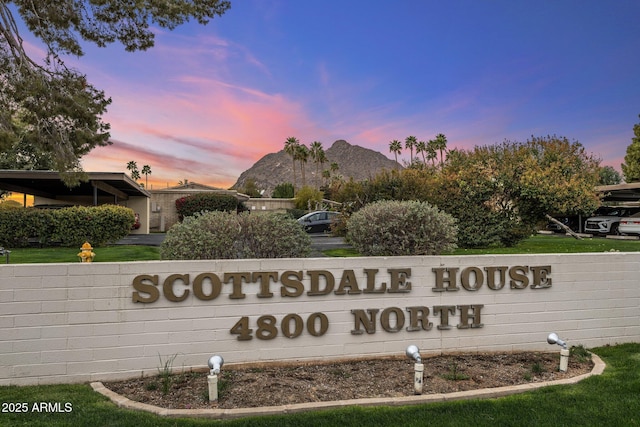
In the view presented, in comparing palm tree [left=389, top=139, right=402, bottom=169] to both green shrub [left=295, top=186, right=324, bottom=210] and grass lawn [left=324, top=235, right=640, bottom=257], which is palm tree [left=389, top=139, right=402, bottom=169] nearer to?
green shrub [left=295, top=186, right=324, bottom=210]

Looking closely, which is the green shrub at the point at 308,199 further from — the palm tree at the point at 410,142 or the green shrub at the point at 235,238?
the palm tree at the point at 410,142

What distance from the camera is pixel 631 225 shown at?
65.1 ft

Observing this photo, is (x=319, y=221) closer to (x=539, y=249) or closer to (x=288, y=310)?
(x=539, y=249)

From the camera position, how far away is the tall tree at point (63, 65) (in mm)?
10805

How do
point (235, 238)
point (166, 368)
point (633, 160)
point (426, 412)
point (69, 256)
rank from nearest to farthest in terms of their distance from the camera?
1. point (426, 412)
2. point (166, 368)
3. point (235, 238)
4. point (69, 256)
5. point (633, 160)

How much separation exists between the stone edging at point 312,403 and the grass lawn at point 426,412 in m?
0.08

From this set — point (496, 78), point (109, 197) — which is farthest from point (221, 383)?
point (109, 197)

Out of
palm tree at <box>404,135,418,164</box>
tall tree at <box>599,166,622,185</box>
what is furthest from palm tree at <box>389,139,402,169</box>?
tall tree at <box>599,166,622,185</box>

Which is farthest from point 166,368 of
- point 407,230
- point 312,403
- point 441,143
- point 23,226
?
point 441,143

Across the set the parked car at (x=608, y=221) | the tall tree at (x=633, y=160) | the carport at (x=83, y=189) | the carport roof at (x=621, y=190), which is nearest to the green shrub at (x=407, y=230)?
the carport at (x=83, y=189)

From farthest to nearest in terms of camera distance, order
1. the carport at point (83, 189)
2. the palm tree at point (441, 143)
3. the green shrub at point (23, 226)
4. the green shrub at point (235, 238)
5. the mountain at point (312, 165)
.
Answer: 1. the mountain at point (312, 165)
2. the palm tree at point (441, 143)
3. the carport at point (83, 189)
4. the green shrub at point (23, 226)
5. the green shrub at point (235, 238)

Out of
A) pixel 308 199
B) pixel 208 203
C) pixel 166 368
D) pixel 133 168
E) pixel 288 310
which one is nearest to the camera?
pixel 166 368

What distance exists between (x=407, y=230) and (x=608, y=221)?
66.9ft

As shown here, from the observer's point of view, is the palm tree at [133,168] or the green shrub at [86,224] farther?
the palm tree at [133,168]
